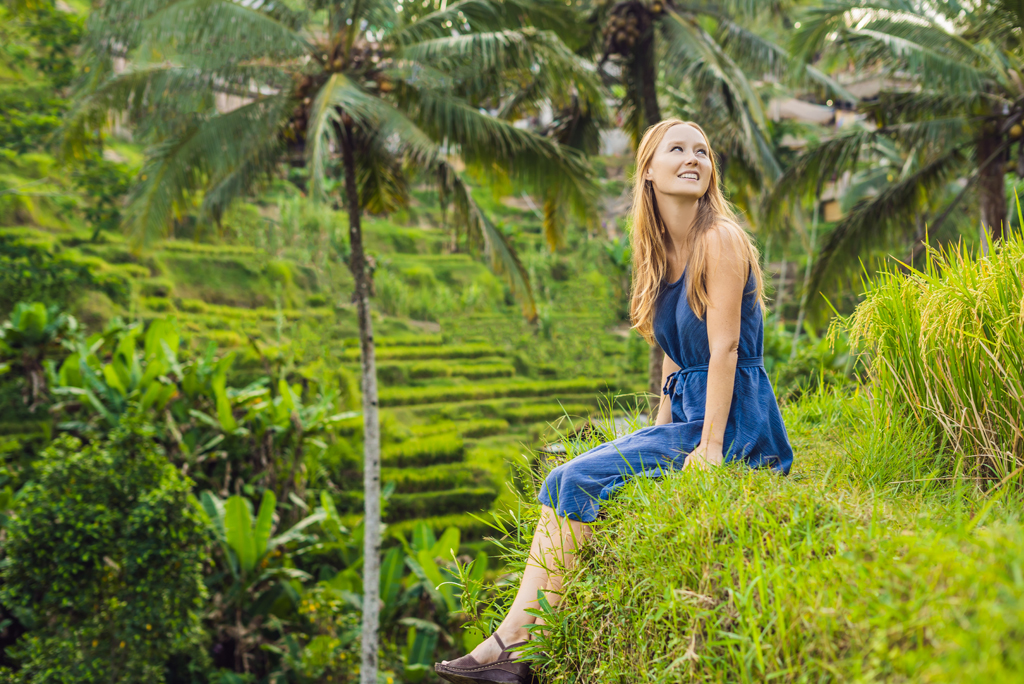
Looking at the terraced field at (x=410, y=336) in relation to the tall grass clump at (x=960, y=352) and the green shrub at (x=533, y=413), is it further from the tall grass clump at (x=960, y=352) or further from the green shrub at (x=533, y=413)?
the tall grass clump at (x=960, y=352)

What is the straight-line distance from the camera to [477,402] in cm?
1286

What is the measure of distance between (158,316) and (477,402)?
223 inches

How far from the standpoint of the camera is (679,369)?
2164 mm

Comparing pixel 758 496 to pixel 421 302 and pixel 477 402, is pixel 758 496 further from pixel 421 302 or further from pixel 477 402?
pixel 421 302

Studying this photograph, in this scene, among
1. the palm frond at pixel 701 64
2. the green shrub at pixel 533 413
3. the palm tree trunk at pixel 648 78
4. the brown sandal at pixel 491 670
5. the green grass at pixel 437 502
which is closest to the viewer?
the brown sandal at pixel 491 670

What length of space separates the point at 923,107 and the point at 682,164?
6.67 meters

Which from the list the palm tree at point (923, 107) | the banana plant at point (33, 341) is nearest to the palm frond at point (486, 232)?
the palm tree at point (923, 107)

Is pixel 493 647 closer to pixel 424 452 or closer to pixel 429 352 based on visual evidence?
pixel 424 452

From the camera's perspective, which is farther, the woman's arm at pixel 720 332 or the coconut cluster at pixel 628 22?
the coconut cluster at pixel 628 22

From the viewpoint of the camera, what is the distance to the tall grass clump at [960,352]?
1.76 meters

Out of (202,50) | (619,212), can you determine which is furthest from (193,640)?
(619,212)

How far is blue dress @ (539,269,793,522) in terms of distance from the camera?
180cm

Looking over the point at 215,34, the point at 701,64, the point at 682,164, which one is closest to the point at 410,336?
the point at 701,64

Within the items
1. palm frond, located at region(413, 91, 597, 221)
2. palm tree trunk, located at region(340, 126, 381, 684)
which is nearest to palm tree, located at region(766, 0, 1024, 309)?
palm frond, located at region(413, 91, 597, 221)
